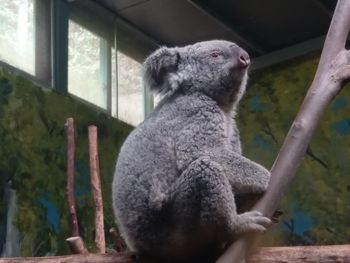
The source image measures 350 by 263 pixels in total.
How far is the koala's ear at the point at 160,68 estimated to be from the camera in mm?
3588

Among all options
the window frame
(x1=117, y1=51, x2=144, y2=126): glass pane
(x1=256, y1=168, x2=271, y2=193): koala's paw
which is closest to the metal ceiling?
the window frame

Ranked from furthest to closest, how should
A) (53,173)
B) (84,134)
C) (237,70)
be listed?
(84,134) → (53,173) → (237,70)

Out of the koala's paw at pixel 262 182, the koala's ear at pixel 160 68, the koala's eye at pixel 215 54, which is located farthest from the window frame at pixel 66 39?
the koala's paw at pixel 262 182

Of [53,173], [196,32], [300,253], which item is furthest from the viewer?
[196,32]

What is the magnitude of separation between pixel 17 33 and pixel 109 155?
1.55m

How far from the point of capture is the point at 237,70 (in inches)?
139

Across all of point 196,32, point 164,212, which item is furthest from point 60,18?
point 164,212

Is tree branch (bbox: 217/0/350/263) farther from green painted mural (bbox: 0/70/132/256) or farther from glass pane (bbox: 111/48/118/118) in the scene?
glass pane (bbox: 111/48/118/118)

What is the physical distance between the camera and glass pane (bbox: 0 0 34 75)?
271 inches

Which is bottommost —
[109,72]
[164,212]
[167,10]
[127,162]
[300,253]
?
[300,253]

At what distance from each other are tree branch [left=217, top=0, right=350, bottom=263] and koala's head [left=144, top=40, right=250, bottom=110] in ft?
1.81

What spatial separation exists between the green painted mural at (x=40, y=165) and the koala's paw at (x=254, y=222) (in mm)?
3822

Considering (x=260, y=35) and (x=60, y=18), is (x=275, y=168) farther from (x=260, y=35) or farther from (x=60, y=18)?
(x=260, y=35)

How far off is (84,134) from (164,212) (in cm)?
453
